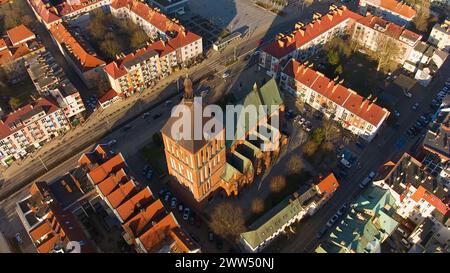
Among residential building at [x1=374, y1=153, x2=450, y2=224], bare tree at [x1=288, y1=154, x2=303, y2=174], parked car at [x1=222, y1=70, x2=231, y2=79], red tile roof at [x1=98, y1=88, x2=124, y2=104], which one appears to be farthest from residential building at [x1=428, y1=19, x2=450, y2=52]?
red tile roof at [x1=98, y1=88, x2=124, y2=104]

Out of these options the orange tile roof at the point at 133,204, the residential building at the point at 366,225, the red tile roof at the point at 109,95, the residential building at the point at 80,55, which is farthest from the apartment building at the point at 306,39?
the orange tile roof at the point at 133,204

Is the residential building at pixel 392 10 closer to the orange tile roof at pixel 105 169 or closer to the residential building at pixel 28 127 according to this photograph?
the orange tile roof at pixel 105 169

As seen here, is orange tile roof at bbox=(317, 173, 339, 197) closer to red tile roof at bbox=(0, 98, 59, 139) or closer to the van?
the van

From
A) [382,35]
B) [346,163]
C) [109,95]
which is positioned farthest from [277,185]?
[382,35]

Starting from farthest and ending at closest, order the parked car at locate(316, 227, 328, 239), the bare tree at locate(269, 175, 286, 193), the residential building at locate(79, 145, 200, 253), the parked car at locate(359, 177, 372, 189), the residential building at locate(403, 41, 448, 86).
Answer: the residential building at locate(403, 41, 448, 86), the parked car at locate(359, 177, 372, 189), the bare tree at locate(269, 175, 286, 193), the parked car at locate(316, 227, 328, 239), the residential building at locate(79, 145, 200, 253)

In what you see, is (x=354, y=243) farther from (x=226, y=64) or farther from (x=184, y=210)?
(x=226, y=64)
